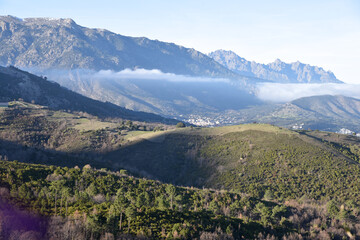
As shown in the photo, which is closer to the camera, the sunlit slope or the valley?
the valley

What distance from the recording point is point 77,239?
39375mm

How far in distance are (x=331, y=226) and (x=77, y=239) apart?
5622cm

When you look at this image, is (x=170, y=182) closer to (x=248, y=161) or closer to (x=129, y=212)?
(x=248, y=161)

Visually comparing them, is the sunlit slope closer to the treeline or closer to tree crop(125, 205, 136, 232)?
the treeline

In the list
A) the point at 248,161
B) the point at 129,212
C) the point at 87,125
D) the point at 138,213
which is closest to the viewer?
the point at 129,212

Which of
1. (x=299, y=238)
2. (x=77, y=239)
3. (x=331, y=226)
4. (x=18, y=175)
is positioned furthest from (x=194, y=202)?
(x=18, y=175)

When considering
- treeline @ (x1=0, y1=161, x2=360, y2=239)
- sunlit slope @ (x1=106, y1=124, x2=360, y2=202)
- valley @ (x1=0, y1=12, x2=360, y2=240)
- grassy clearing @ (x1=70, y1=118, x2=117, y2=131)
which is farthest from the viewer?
grassy clearing @ (x1=70, y1=118, x2=117, y2=131)

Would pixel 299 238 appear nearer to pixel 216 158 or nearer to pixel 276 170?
pixel 276 170

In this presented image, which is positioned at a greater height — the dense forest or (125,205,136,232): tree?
(125,205,136,232): tree

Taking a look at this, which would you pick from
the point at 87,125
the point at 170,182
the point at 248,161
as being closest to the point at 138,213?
the point at 170,182

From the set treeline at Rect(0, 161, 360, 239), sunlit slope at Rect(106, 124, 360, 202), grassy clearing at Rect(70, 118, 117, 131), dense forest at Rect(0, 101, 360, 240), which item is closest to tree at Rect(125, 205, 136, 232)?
treeline at Rect(0, 161, 360, 239)

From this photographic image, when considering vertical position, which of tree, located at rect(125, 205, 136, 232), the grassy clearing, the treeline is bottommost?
the grassy clearing

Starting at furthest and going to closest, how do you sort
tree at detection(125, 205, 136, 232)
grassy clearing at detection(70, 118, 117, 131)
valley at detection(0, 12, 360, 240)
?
1. grassy clearing at detection(70, 118, 117, 131)
2. valley at detection(0, 12, 360, 240)
3. tree at detection(125, 205, 136, 232)

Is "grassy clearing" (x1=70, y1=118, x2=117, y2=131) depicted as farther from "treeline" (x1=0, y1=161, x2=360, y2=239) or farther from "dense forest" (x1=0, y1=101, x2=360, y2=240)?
"treeline" (x1=0, y1=161, x2=360, y2=239)
